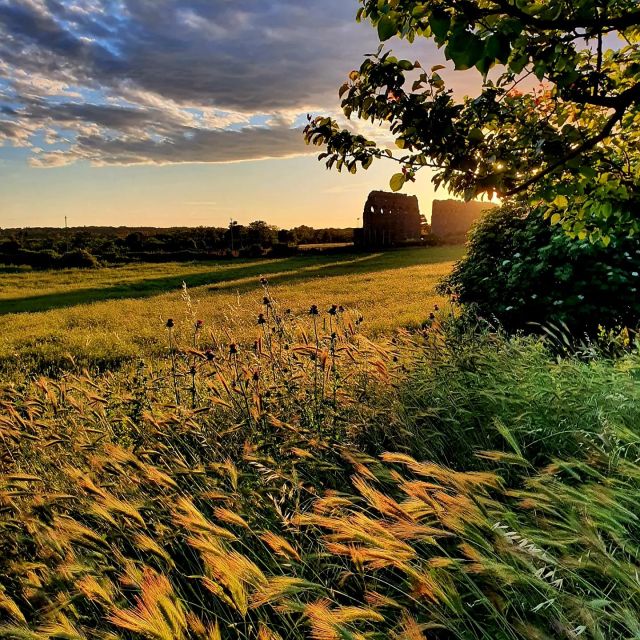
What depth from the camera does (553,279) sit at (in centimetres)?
809

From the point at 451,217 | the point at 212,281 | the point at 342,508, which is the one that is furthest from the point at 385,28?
the point at 451,217

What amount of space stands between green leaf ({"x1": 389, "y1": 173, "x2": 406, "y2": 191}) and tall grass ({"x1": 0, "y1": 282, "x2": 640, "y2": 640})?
1301 millimetres

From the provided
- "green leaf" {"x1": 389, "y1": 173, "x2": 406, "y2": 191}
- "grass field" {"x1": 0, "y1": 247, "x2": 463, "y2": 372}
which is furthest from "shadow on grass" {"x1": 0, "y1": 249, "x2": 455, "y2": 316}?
"green leaf" {"x1": 389, "y1": 173, "x2": 406, "y2": 191}

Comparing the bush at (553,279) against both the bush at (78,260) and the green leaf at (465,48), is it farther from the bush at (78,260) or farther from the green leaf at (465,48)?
the bush at (78,260)

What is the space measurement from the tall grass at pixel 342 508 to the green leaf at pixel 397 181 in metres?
1.30

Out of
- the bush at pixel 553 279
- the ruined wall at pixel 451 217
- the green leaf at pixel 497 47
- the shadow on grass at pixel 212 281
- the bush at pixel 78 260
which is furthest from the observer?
the ruined wall at pixel 451 217

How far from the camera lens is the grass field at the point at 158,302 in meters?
10.3

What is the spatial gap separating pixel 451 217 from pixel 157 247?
29.9m

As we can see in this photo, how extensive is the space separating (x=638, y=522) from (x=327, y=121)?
3.41m

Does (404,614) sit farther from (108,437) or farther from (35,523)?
(108,437)

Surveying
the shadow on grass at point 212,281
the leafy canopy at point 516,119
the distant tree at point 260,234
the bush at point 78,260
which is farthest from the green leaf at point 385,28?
the distant tree at point 260,234

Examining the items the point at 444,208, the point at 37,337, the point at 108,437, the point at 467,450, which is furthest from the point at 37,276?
the point at 444,208

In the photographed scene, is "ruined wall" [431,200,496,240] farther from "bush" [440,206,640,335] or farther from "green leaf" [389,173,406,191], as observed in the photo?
"green leaf" [389,173,406,191]

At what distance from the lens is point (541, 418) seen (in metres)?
3.47
